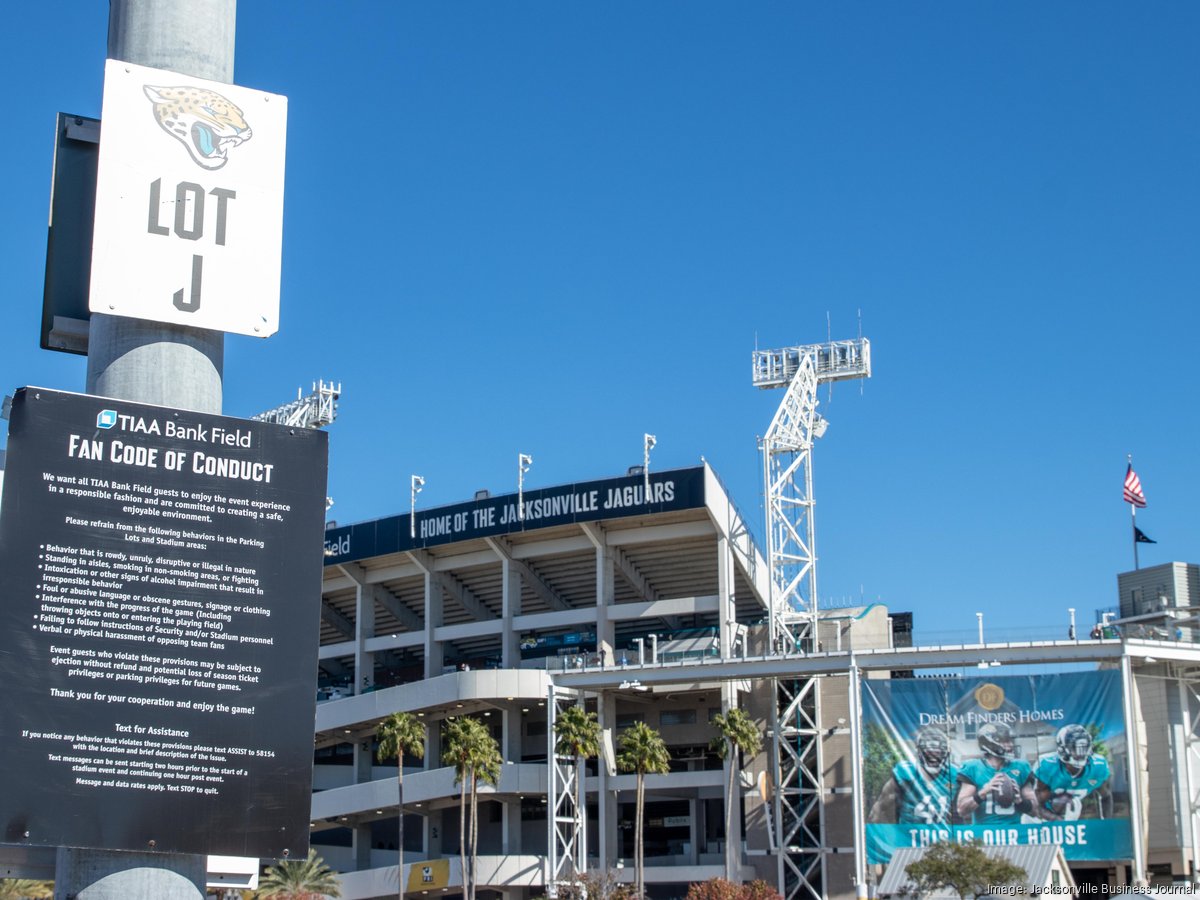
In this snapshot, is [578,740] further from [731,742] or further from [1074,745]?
[1074,745]

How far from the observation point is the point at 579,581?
310ft

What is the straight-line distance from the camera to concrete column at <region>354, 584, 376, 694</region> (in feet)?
323

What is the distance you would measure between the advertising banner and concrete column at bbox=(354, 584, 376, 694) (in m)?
35.4

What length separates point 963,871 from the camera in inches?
2562

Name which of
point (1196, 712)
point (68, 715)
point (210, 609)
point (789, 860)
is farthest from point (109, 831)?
point (1196, 712)

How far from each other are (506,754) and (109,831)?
7943 cm

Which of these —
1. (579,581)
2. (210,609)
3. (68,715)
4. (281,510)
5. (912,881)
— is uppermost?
(579,581)

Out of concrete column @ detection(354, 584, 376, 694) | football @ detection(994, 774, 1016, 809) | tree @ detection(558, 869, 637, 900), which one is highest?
concrete column @ detection(354, 584, 376, 694)

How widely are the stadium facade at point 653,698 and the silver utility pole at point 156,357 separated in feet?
220

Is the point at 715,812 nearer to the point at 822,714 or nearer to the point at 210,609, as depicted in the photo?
the point at 822,714

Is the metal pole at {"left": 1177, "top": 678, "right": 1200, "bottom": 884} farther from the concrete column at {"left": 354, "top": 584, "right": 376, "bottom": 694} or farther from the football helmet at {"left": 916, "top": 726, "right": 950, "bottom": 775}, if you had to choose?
the concrete column at {"left": 354, "top": 584, "right": 376, "bottom": 694}

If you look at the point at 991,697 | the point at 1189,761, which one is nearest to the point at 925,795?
the point at 991,697

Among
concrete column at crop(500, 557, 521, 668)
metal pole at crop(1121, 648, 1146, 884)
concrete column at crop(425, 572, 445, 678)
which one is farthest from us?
concrete column at crop(425, 572, 445, 678)

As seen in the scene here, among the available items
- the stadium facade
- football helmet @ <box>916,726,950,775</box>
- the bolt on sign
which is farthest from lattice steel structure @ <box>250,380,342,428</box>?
the bolt on sign
